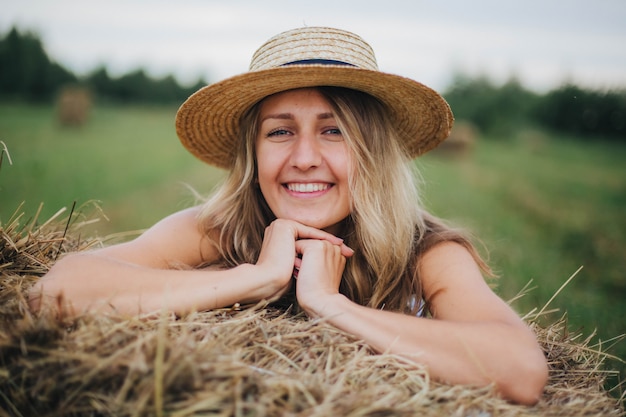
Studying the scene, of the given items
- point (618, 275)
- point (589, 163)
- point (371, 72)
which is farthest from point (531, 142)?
point (371, 72)

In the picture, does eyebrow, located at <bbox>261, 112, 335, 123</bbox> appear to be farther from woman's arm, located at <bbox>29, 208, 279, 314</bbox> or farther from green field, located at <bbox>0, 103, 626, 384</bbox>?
green field, located at <bbox>0, 103, 626, 384</bbox>

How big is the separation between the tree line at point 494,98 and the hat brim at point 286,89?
34181 mm

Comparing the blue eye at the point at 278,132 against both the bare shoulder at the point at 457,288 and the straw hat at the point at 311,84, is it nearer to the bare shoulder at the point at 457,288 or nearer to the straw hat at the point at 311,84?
the straw hat at the point at 311,84

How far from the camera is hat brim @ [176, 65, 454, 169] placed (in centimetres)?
225

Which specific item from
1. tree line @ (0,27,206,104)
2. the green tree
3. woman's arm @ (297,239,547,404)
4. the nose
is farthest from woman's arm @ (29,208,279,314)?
the green tree

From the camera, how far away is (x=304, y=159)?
2324mm

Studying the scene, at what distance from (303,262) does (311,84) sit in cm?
93

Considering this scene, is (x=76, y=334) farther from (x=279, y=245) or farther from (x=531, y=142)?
(x=531, y=142)

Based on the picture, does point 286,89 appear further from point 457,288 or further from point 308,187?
point 457,288

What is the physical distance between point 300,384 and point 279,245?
37.2 inches

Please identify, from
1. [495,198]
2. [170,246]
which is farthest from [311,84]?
[495,198]

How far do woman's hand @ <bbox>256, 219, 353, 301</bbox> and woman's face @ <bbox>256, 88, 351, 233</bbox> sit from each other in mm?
103

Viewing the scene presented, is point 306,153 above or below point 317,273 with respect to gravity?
above

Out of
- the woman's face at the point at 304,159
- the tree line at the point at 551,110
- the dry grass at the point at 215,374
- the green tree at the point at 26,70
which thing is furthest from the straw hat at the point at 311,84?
the green tree at the point at 26,70
